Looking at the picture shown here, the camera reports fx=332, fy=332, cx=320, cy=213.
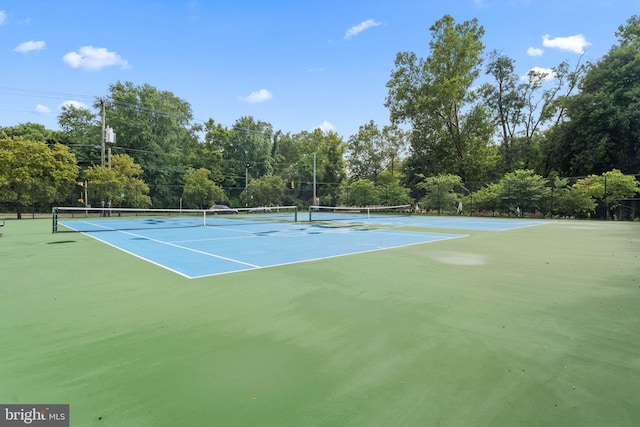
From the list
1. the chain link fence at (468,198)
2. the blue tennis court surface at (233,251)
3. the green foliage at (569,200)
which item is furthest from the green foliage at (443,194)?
the blue tennis court surface at (233,251)

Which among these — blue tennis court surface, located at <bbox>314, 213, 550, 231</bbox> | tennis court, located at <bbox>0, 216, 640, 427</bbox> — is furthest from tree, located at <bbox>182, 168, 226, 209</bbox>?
tennis court, located at <bbox>0, 216, 640, 427</bbox>

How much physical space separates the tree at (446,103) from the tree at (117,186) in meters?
28.4

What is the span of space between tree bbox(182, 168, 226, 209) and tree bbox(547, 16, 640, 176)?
106 ft

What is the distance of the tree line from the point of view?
23891 mm

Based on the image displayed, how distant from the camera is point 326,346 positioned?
9.42 ft

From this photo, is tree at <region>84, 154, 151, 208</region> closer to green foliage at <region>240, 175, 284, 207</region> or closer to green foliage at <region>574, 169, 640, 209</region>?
green foliage at <region>240, 175, 284, 207</region>

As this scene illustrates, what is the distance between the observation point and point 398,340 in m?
2.99

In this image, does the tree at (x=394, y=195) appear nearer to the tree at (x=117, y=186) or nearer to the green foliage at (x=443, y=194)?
the green foliage at (x=443, y=194)

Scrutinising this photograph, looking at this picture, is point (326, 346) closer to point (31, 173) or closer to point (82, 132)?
point (31, 173)

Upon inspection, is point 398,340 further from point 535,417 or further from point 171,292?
point 171,292

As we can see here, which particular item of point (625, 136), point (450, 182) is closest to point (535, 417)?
point (450, 182)

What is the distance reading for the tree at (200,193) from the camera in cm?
3281

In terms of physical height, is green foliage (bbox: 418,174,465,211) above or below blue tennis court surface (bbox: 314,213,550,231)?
above

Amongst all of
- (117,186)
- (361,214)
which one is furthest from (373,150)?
(117,186)
